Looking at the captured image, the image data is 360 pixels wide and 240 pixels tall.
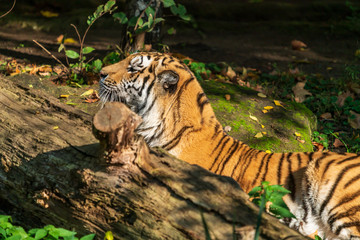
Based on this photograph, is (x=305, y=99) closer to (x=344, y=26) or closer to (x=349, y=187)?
(x=349, y=187)

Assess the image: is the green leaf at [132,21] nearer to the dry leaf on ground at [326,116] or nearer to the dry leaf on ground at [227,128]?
the dry leaf on ground at [227,128]

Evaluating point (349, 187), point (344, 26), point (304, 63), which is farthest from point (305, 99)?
point (344, 26)

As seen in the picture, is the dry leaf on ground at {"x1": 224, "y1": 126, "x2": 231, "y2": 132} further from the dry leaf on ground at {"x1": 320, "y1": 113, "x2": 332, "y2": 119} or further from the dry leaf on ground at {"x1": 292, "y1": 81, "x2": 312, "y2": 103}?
the dry leaf on ground at {"x1": 292, "y1": 81, "x2": 312, "y2": 103}

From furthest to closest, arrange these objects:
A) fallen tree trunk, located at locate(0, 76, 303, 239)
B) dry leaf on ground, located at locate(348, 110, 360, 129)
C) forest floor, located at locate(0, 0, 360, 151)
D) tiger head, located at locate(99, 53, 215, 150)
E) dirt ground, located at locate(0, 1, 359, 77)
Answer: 1. dirt ground, located at locate(0, 1, 359, 77)
2. forest floor, located at locate(0, 0, 360, 151)
3. dry leaf on ground, located at locate(348, 110, 360, 129)
4. tiger head, located at locate(99, 53, 215, 150)
5. fallen tree trunk, located at locate(0, 76, 303, 239)

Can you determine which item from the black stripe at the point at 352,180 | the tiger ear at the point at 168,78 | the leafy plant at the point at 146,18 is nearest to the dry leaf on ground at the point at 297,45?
the leafy plant at the point at 146,18

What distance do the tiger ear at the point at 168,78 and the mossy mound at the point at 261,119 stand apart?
1252 millimetres

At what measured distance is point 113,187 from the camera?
2453 mm

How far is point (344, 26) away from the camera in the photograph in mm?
9242

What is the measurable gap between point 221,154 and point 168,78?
69 cm

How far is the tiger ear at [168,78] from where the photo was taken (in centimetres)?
344

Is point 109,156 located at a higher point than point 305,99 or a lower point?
higher

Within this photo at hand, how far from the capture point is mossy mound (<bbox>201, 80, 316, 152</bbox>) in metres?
4.52

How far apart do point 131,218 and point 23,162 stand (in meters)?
0.88

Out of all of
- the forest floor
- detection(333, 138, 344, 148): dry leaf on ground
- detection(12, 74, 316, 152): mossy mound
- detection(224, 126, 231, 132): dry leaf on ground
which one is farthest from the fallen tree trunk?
the forest floor
